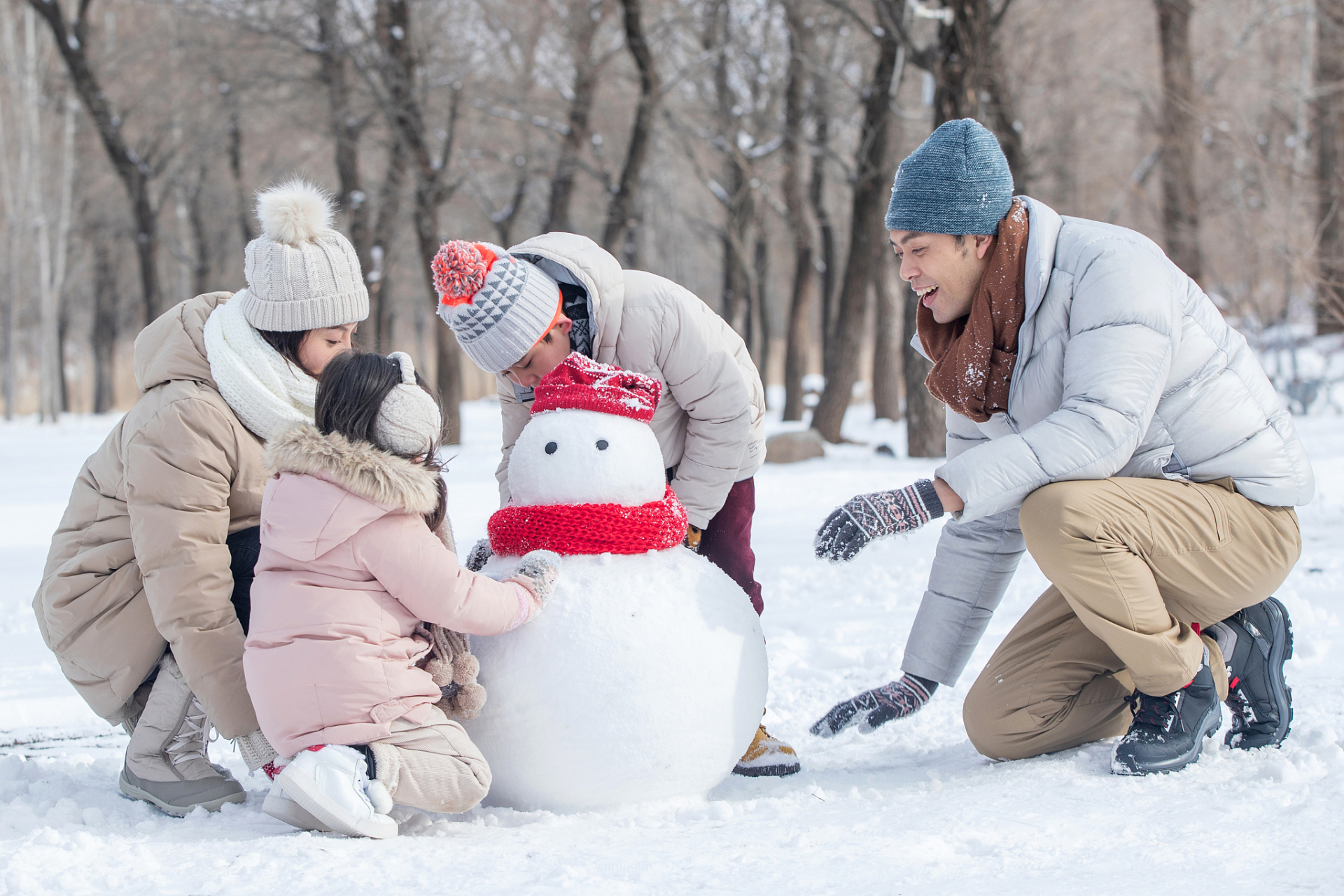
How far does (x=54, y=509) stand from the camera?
7754 millimetres

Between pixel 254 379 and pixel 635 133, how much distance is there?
10.4m

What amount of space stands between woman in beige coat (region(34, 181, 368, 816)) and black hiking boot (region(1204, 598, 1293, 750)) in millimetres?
2374

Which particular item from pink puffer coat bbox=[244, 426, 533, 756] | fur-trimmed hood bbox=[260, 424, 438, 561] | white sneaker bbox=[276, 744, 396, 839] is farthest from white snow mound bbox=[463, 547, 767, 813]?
fur-trimmed hood bbox=[260, 424, 438, 561]

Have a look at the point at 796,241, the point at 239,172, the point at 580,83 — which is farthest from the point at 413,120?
the point at 239,172

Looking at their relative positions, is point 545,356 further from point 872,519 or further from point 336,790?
point 336,790

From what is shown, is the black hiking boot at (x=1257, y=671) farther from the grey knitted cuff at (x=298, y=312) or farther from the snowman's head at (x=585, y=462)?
the grey knitted cuff at (x=298, y=312)

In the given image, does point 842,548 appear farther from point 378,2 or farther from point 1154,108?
point 1154,108

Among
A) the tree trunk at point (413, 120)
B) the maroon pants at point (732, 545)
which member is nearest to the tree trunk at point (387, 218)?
the tree trunk at point (413, 120)

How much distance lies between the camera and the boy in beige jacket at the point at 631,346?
2.78 m

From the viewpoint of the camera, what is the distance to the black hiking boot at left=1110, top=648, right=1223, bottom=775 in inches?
97.1

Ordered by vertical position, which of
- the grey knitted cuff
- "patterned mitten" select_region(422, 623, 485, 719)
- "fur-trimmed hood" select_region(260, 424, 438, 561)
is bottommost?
"patterned mitten" select_region(422, 623, 485, 719)

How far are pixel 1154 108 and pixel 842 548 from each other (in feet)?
42.1

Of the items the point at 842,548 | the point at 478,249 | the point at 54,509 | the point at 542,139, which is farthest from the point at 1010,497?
the point at 542,139

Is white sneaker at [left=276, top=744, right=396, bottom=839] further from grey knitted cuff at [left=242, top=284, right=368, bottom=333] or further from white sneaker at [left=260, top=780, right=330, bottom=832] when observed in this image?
grey knitted cuff at [left=242, top=284, right=368, bottom=333]
